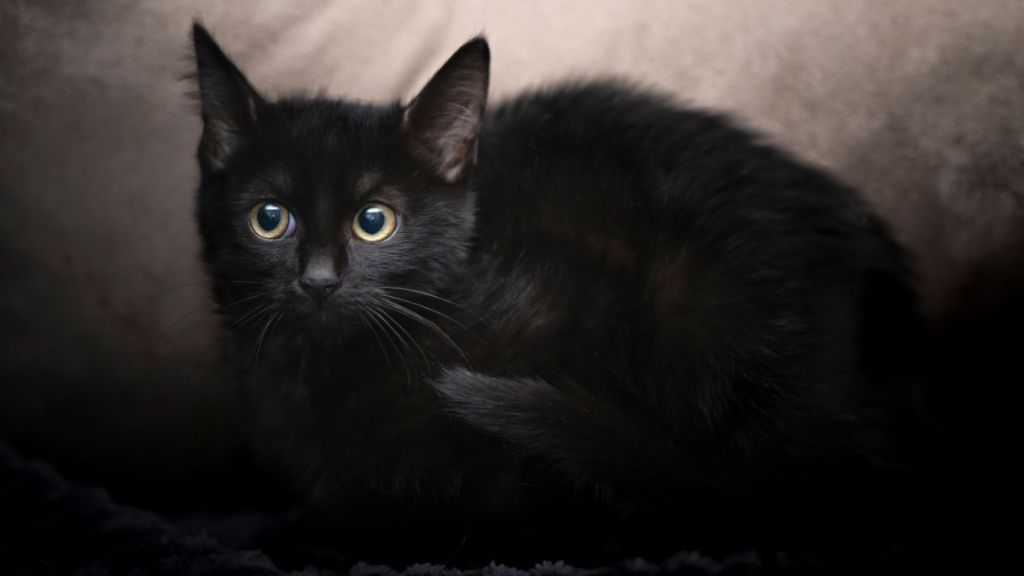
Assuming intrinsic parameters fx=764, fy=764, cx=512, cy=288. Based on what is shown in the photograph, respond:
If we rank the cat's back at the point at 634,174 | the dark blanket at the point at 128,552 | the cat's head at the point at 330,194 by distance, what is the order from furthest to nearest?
the cat's back at the point at 634,174
the cat's head at the point at 330,194
the dark blanket at the point at 128,552

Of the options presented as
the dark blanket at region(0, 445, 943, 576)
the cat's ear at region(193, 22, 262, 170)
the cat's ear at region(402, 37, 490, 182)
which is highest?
the cat's ear at region(402, 37, 490, 182)

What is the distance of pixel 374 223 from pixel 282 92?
392 millimetres

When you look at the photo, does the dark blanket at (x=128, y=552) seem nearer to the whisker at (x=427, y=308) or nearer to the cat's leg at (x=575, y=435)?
the cat's leg at (x=575, y=435)

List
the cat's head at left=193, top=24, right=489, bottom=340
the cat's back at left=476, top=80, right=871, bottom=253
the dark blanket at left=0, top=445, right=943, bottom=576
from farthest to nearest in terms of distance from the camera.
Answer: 1. the cat's back at left=476, top=80, right=871, bottom=253
2. the cat's head at left=193, top=24, right=489, bottom=340
3. the dark blanket at left=0, top=445, right=943, bottom=576

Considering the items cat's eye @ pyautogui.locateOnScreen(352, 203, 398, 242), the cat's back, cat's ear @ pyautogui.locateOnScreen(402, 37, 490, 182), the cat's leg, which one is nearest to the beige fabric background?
the cat's back

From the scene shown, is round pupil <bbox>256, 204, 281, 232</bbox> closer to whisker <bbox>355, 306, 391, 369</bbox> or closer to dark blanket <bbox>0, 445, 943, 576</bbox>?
whisker <bbox>355, 306, 391, 369</bbox>

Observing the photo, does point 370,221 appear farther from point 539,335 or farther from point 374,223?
point 539,335

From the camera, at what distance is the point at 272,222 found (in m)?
0.99

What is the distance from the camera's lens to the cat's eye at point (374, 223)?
1.00 meters

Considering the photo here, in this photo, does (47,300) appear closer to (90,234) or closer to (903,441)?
(90,234)

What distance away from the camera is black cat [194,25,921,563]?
93 cm

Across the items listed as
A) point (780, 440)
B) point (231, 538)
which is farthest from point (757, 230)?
point (231, 538)

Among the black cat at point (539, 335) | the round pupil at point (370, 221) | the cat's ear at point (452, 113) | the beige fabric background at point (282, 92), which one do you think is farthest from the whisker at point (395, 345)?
the beige fabric background at point (282, 92)

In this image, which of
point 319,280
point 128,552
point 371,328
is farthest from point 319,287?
point 128,552
